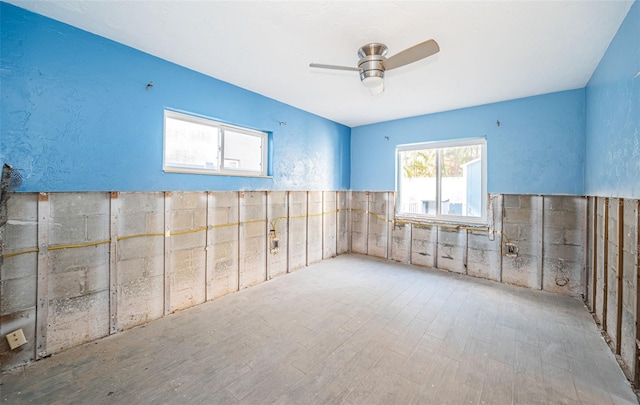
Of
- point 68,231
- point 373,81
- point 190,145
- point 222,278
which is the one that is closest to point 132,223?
point 68,231

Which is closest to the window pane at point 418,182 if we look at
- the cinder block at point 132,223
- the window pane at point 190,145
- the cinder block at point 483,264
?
the cinder block at point 483,264

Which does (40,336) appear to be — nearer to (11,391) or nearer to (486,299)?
(11,391)

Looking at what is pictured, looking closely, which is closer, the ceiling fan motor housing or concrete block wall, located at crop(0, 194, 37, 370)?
concrete block wall, located at crop(0, 194, 37, 370)

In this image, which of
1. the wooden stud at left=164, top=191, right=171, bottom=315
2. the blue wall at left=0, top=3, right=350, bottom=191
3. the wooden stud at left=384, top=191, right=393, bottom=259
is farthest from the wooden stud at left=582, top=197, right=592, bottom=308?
the wooden stud at left=164, top=191, right=171, bottom=315

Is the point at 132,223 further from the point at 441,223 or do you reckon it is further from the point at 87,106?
the point at 441,223

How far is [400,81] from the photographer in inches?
122

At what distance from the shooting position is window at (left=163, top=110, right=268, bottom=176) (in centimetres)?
285

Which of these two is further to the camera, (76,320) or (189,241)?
(189,241)

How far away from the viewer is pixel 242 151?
3.54 meters

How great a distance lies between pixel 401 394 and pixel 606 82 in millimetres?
3396

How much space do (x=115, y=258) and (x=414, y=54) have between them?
10.5 feet

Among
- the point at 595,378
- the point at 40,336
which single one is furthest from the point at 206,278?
the point at 595,378

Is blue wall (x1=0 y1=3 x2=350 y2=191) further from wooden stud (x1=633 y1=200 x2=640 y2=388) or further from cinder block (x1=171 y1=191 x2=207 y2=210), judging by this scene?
wooden stud (x1=633 y1=200 x2=640 y2=388)

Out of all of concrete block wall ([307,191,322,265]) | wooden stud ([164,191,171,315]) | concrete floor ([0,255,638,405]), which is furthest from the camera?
concrete block wall ([307,191,322,265])
